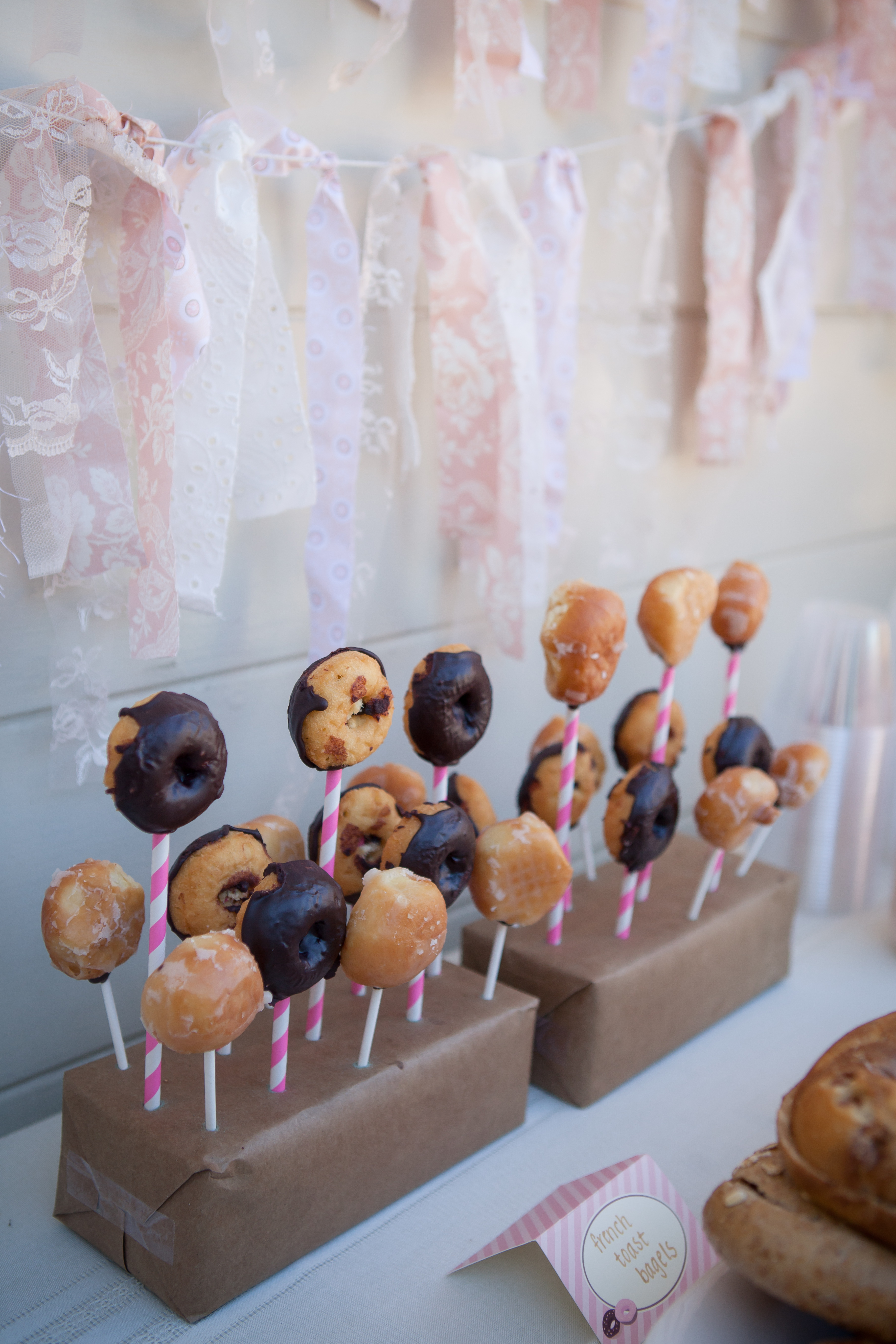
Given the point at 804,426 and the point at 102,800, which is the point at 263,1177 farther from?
the point at 804,426

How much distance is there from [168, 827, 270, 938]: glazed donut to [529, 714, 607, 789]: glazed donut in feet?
1.25

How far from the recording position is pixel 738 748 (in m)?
1.12

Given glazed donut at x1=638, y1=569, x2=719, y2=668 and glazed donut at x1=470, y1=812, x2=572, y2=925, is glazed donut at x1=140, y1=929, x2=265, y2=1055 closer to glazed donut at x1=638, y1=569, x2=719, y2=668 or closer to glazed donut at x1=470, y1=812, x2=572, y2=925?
glazed donut at x1=470, y1=812, x2=572, y2=925

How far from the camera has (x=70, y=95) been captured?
2.40ft

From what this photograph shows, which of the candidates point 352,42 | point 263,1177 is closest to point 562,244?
point 352,42

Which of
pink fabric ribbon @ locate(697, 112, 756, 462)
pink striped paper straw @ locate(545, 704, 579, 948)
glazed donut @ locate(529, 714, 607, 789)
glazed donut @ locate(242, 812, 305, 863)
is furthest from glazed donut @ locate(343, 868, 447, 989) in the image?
pink fabric ribbon @ locate(697, 112, 756, 462)

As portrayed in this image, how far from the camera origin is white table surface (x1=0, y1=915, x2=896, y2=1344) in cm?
72

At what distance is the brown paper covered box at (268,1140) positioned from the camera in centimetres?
70

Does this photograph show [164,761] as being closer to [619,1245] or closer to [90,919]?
[90,919]

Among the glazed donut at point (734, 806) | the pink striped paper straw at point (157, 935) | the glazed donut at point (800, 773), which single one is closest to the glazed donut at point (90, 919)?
the pink striped paper straw at point (157, 935)

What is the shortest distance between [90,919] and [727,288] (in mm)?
1128

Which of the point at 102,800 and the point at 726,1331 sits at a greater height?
the point at 102,800

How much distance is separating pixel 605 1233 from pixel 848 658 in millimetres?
843

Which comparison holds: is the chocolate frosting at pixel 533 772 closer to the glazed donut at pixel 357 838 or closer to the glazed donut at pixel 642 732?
the glazed donut at pixel 642 732
